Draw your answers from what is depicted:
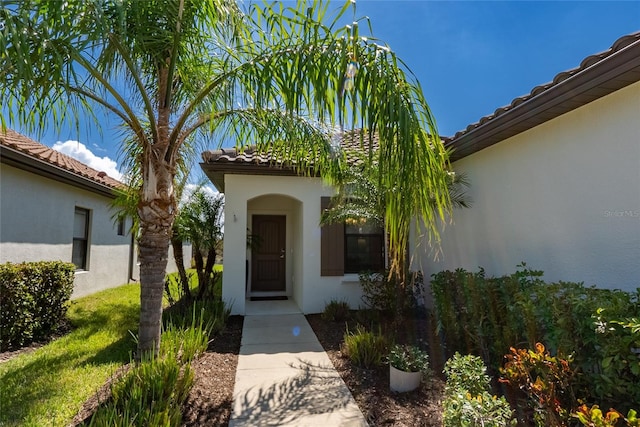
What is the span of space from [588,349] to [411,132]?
2.90 m

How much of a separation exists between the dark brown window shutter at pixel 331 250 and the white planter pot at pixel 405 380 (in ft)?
15.9

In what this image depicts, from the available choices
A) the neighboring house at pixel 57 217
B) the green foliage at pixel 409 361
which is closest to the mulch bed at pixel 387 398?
the green foliage at pixel 409 361

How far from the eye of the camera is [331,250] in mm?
9188

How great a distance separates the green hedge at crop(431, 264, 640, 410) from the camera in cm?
292

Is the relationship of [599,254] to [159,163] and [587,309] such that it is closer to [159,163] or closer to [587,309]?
[587,309]

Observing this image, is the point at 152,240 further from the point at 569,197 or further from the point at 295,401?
the point at 569,197

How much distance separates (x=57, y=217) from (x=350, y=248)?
8189 mm

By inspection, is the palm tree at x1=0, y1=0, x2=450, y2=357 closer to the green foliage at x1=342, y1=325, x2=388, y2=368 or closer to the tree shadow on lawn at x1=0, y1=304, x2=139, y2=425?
the tree shadow on lawn at x1=0, y1=304, x2=139, y2=425

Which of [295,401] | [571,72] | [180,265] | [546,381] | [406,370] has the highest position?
[571,72]

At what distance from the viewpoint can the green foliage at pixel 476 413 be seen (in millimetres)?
2594

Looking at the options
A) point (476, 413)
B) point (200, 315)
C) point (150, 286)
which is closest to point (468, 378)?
point (476, 413)

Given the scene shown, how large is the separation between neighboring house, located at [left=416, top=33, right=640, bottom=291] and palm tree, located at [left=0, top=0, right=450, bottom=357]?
8.24 feet

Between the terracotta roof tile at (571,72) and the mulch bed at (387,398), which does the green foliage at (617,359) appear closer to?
the mulch bed at (387,398)

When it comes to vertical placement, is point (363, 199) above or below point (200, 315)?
above
